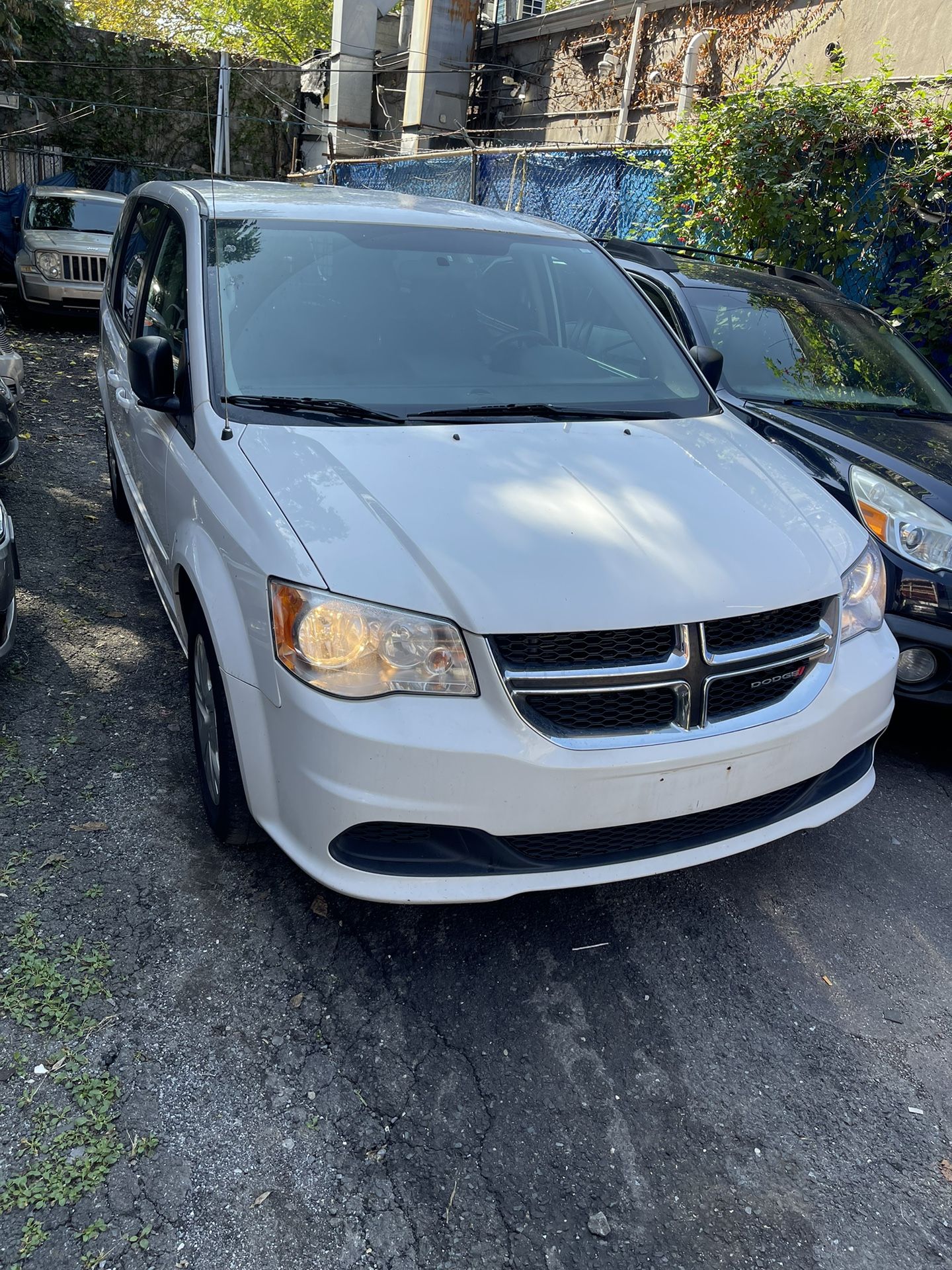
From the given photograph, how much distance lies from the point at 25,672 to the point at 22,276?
31.9 ft

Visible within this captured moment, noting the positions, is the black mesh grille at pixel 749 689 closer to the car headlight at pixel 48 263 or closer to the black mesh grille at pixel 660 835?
the black mesh grille at pixel 660 835

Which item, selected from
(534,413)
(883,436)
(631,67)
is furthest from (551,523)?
(631,67)

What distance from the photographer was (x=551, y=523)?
256 centimetres

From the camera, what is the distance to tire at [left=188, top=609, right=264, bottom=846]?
272cm

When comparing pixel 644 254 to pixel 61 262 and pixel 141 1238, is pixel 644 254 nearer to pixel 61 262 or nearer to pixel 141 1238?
pixel 141 1238

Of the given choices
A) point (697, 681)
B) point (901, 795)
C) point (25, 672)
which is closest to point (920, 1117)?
point (697, 681)

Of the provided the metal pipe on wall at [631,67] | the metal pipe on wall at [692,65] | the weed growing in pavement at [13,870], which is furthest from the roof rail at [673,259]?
the metal pipe on wall at [631,67]

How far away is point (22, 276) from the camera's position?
11805 millimetres

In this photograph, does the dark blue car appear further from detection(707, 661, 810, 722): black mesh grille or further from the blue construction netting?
the blue construction netting

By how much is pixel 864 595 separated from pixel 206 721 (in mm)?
2081

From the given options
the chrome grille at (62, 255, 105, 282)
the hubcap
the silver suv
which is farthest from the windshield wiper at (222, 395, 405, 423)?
the chrome grille at (62, 255, 105, 282)

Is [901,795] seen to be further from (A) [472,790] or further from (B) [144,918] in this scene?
(B) [144,918]

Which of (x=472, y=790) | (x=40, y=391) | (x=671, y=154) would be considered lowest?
(x=40, y=391)

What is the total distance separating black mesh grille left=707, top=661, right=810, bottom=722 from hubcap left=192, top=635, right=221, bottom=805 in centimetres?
139
